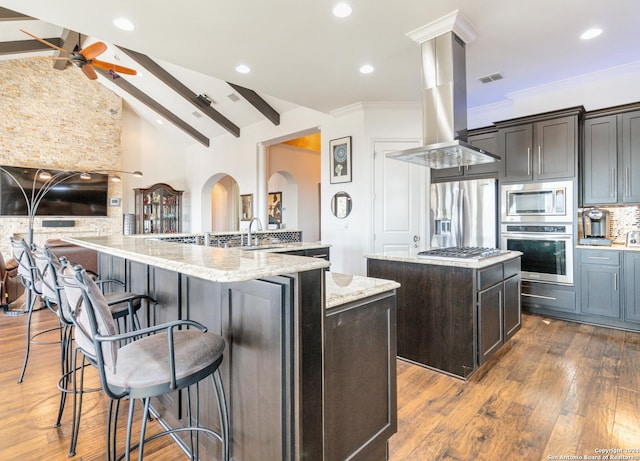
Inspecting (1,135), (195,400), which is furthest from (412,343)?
(1,135)

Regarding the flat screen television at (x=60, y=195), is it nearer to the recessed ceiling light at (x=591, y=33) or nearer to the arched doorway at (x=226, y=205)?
the arched doorway at (x=226, y=205)

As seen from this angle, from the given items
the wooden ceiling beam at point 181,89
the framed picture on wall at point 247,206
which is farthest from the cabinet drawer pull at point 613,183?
the wooden ceiling beam at point 181,89

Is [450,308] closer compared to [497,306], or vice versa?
[450,308]

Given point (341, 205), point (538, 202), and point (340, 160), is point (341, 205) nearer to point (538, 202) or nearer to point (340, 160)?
point (340, 160)

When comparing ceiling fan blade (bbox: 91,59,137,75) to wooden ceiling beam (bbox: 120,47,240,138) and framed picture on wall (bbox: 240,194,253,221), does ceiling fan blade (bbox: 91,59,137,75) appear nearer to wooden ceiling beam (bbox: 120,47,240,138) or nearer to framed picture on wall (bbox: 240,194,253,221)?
wooden ceiling beam (bbox: 120,47,240,138)

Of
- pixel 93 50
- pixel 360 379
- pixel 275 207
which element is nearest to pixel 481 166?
pixel 360 379

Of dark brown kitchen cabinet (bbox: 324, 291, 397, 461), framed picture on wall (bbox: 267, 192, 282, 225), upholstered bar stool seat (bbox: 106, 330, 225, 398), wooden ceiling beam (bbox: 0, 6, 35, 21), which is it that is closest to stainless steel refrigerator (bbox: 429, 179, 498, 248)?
dark brown kitchen cabinet (bbox: 324, 291, 397, 461)

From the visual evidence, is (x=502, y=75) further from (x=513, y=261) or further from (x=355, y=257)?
(x=355, y=257)

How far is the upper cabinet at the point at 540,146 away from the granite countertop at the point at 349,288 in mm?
3413

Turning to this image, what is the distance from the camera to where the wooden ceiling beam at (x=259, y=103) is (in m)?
5.72

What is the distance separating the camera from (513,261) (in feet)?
10.0

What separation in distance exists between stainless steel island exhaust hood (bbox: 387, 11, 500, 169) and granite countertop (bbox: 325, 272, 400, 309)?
1.63 m

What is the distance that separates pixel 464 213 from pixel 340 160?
6.28 ft

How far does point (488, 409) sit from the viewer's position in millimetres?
2098
